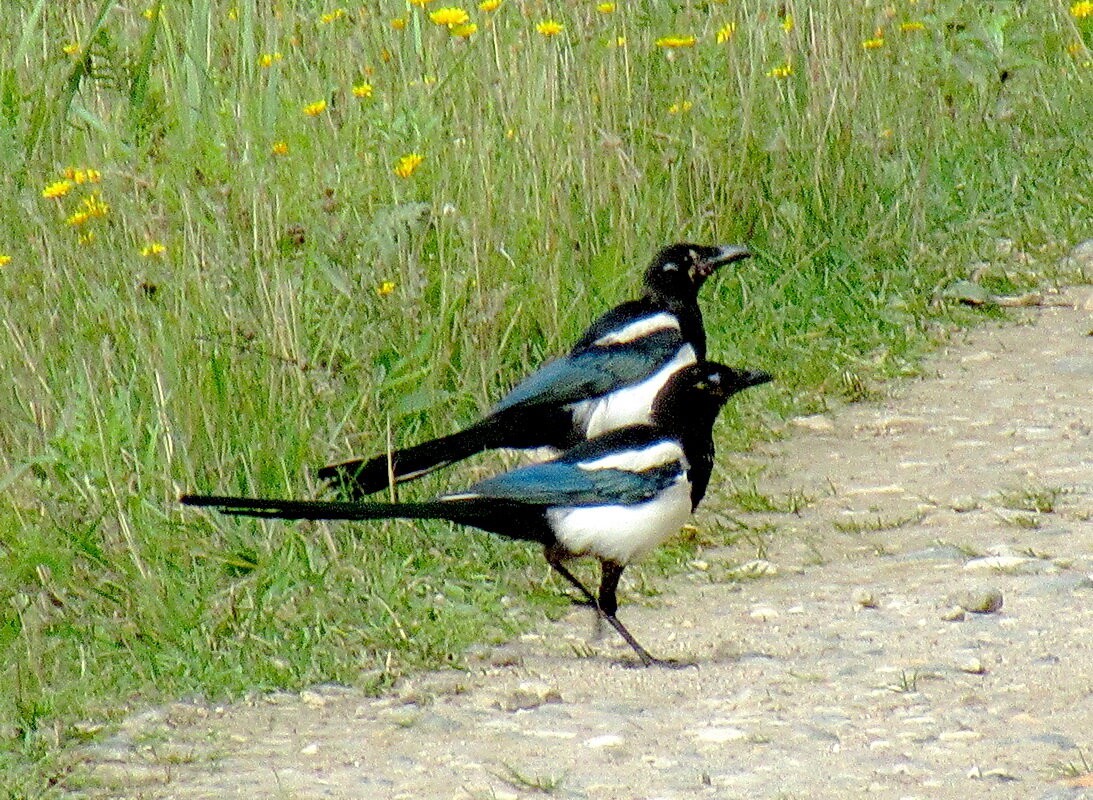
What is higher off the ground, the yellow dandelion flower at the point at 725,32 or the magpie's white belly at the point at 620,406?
the yellow dandelion flower at the point at 725,32

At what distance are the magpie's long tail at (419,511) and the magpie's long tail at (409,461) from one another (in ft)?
1.15

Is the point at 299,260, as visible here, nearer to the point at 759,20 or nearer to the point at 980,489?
the point at 980,489

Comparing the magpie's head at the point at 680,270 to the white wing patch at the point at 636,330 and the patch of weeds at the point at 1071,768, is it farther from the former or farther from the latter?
the patch of weeds at the point at 1071,768

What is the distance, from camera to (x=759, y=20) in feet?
22.1

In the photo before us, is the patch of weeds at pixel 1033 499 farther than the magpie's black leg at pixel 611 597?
Yes

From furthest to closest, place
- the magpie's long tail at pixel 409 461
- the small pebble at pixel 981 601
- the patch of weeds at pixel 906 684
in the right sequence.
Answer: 1. the magpie's long tail at pixel 409 461
2. the small pebble at pixel 981 601
3. the patch of weeds at pixel 906 684

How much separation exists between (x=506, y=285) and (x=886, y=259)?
1.97 metres

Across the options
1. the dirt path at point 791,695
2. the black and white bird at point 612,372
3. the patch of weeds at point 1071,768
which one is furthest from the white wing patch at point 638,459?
the patch of weeds at point 1071,768

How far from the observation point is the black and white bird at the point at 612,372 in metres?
5.17

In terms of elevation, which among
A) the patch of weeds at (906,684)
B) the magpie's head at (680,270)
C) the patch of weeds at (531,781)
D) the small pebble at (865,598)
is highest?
the magpie's head at (680,270)

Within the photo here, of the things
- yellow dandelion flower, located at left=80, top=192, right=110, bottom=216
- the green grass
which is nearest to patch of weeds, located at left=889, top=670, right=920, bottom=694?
the green grass

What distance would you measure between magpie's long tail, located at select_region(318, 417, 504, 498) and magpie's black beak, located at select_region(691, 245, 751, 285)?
37.6 inches

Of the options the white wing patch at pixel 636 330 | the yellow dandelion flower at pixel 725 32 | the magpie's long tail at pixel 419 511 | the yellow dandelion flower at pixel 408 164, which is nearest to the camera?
the magpie's long tail at pixel 419 511

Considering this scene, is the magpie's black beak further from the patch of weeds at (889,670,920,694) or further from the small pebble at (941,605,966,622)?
the patch of weeds at (889,670,920,694)
